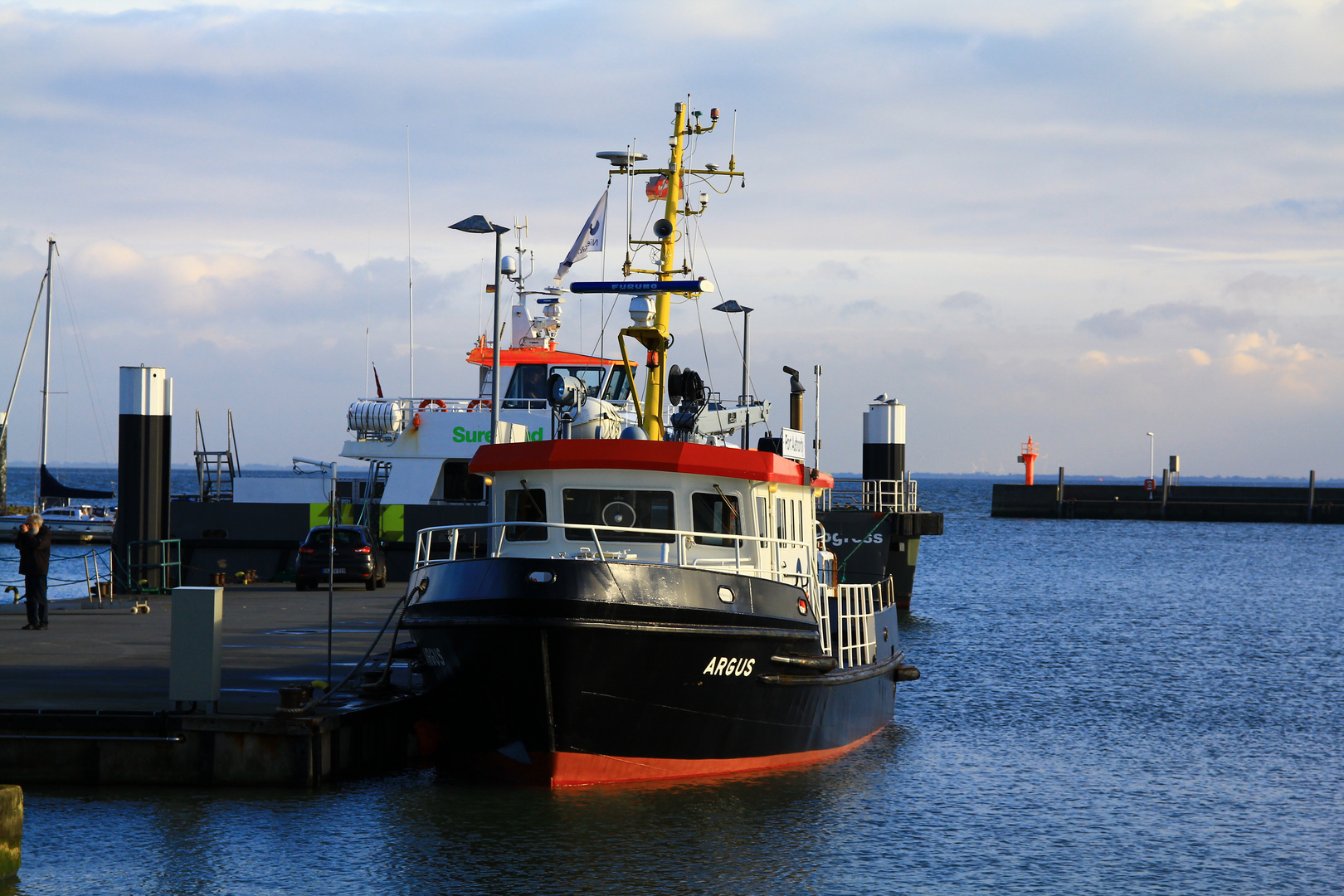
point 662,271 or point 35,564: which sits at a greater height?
point 662,271

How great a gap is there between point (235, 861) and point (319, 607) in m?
13.4

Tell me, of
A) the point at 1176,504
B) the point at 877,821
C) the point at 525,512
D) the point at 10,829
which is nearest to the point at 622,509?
the point at 525,512

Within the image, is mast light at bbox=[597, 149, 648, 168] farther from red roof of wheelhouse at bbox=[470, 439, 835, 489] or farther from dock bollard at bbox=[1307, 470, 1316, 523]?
dock bollard at bbox=[1307, 470, 1316, 523]

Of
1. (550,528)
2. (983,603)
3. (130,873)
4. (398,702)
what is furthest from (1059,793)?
(983,603)

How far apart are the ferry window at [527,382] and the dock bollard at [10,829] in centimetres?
2035

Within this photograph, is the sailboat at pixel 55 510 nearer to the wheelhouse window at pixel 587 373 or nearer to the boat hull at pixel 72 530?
the boat hull at pixel 72 530

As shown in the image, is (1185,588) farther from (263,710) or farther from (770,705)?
(263,710)

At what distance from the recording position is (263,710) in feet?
40.5

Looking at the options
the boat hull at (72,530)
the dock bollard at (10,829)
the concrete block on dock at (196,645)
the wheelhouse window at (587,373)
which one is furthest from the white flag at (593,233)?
the boat hull at (72,530)

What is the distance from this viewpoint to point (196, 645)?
37.7ft

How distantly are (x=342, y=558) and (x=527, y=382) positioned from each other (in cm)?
606

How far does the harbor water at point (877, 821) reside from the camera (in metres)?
10.1

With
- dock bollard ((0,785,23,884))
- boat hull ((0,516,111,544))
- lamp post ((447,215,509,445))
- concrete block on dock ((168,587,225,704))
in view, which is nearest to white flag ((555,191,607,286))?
lamp post ((447,215,509,445))

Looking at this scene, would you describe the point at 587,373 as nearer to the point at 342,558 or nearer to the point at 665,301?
the point at 342,558
